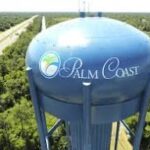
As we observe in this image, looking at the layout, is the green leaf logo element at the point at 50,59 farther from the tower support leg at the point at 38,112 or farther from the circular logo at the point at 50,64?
the tower support leg at the point at 38,112

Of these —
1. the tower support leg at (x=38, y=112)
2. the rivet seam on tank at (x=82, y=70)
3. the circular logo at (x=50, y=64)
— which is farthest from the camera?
the tower support leg at (x=38, y=112)

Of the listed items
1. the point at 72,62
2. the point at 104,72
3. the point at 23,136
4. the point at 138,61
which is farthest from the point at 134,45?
the point at 23,136

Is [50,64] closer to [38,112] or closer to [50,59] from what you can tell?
[50,59]

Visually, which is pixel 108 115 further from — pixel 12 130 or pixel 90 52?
pixel 12 130

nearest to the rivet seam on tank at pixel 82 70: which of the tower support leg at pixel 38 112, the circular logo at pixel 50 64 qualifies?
the circular logo at pixel 50 64

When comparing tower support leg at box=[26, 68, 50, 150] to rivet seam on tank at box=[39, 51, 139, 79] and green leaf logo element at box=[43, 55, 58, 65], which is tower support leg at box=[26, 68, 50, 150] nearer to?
green leaf logo element at box=[43, 55, 58, 65]

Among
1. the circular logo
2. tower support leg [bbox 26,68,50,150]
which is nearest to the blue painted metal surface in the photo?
the circular logo

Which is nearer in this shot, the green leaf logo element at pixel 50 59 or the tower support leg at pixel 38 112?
the green leaf logo element at pixel 50 59
